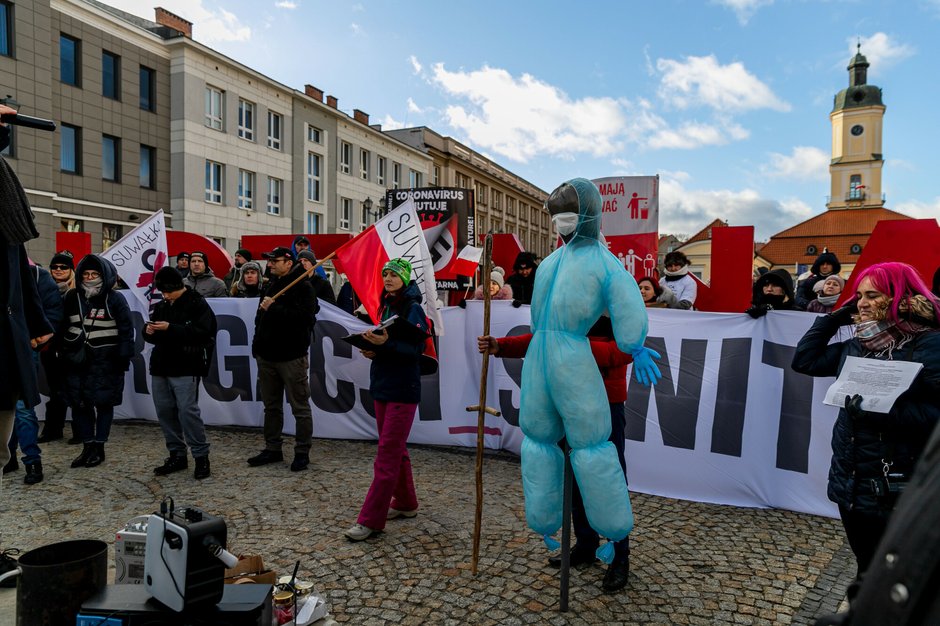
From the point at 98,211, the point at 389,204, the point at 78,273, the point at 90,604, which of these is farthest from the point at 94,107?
the point at 90,604

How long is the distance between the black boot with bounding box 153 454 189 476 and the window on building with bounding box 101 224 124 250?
82.3 ft

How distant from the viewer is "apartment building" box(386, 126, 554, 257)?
5456 cm

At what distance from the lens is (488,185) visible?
6350 cm

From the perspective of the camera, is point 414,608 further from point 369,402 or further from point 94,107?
point 94,107

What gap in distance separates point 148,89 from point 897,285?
33.5 metres

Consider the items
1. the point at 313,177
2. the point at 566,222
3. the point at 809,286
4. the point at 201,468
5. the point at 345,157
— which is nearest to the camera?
the point at 566,222

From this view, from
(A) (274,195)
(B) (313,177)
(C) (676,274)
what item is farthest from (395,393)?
(B) (313,177)

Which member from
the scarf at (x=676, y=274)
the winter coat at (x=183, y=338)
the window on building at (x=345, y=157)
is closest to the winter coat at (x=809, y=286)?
the scarf at (x=676, y=274)

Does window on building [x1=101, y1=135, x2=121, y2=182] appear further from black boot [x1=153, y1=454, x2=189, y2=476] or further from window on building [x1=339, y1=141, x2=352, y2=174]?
black boot [x1=153, y1=454, x2=189, y2=476]

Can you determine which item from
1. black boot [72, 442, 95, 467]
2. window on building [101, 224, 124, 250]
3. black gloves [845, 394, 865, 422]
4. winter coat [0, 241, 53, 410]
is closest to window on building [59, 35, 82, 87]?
window on building [101, 224, 124, 250]

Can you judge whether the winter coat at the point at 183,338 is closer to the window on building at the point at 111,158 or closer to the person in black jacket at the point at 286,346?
the person in black jacket at the point at 286,346

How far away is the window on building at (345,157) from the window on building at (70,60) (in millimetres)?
17179

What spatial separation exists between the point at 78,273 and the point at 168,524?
14.9ft

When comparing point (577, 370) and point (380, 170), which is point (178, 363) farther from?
point (380, 170)
